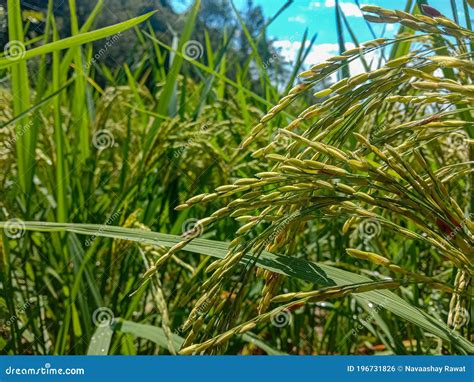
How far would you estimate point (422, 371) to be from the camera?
944 millimetres

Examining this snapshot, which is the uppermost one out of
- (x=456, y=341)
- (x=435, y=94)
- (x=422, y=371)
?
(x=435, y=94)

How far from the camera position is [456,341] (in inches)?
26.9

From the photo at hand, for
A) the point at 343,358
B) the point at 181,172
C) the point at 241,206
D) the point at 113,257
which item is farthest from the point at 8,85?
the point at 241,206

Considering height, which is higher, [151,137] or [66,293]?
[151,137]

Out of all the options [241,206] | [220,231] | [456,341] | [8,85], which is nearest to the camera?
[241,206]

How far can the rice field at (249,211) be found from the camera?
58 centimetres

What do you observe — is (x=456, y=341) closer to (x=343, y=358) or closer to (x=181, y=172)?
(x=343, y=358)

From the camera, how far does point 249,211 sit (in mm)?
666

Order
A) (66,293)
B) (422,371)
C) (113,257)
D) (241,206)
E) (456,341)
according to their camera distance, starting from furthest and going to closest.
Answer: (66,293) < (113,257) < (422,371) < (456,341) < (241,206)

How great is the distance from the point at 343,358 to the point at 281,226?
0.42m

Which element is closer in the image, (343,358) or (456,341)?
(456,341)

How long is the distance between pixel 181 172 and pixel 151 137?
16 cm

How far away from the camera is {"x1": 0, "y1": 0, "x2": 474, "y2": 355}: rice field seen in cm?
58

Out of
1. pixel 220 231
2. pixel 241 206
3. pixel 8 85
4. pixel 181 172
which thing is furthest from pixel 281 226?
pixel 8 85
